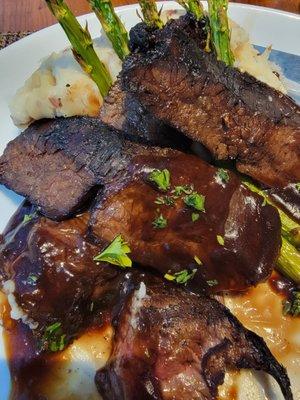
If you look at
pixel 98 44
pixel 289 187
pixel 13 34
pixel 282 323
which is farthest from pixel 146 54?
pixel 13 34

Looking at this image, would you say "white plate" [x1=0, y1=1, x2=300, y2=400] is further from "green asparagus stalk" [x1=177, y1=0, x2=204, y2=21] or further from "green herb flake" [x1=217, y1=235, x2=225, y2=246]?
"green herb flake" [x1=217, y1=235, x2=225, y2=246]

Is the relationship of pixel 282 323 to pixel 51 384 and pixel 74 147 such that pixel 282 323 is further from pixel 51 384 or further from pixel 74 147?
pixel 74 147

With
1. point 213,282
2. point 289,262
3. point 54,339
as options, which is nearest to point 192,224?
point 213,282

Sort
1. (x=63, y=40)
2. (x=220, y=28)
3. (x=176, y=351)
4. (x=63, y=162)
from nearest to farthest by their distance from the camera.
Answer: (x=176, y=351) → (x=63, y=162) → (x=220, y=28) → (x=63, y=40)

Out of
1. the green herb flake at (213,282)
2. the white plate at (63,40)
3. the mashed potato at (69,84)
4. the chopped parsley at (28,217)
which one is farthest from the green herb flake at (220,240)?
the white plate at (63,40)

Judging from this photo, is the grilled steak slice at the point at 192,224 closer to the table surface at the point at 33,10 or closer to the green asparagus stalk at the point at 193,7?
the green asparagus stalk at the point at 193,7

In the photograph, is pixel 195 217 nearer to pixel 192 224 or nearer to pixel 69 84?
pixel 192 224
